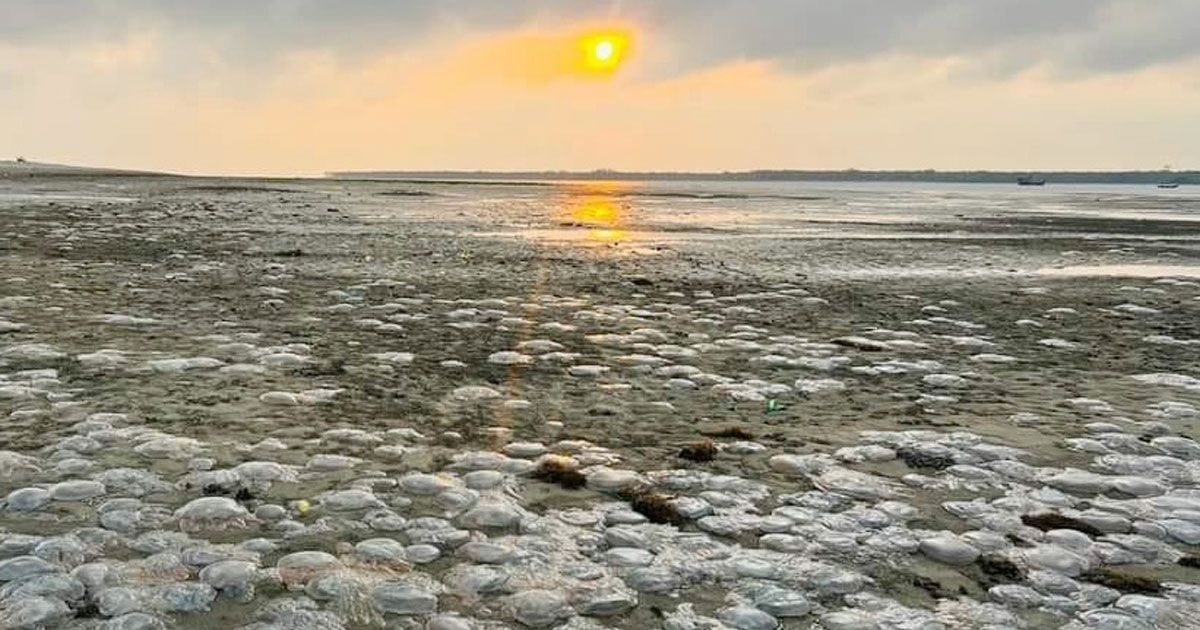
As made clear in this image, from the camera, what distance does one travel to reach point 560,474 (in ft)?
17.8

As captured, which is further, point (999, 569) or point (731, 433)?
point (731, 433)

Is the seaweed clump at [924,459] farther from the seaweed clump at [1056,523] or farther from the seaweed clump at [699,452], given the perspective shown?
the seaweed clump at [699,452]

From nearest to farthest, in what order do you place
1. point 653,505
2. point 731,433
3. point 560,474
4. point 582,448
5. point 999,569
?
point 999,569, point 653,505, point 560,474, point 582,448, point 731,433

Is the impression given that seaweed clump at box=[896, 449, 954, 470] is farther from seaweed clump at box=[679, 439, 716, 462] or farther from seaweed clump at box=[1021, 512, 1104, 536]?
seaweed clump at box=[679, 439, 716, 462]

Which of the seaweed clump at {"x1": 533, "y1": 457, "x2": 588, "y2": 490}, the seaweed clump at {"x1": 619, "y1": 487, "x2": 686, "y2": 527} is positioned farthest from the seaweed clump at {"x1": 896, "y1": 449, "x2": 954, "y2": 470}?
the seaweed clump at {"x1": 533, "y1": 457, "x2": 588, "y2": 490}

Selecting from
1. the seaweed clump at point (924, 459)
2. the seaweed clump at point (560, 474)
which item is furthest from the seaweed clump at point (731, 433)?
the seaweed clump at point (560, 474)

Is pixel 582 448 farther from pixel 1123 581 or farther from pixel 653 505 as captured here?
pixel 1123 581

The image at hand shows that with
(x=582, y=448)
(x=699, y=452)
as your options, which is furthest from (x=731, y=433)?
(x=582, y=448)

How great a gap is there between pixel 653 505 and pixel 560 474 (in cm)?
75

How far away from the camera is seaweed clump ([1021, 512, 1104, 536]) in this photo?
474 cm

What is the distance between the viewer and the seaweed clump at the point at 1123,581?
13.3 feet

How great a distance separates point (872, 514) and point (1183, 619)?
1.54 meters

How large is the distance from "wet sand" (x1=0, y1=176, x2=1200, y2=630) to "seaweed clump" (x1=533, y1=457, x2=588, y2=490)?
13cm


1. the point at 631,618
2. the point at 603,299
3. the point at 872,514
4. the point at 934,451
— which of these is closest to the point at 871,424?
the point at 934,451
